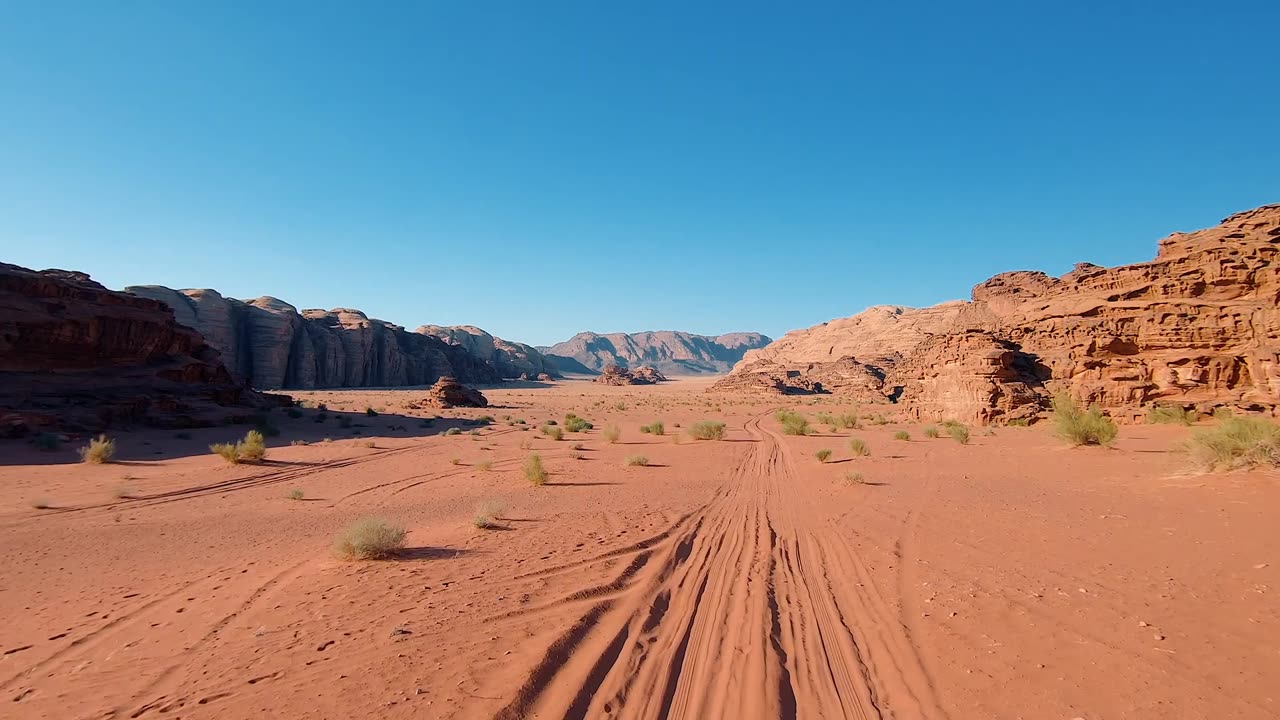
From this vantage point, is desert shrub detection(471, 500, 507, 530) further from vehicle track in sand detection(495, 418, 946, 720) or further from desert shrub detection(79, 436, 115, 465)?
desert shrub detection(79, 436, 115, 465)

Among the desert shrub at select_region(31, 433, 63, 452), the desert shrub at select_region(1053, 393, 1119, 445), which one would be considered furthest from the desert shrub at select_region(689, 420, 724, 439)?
the desert shrub at select_region(31, 433, 63, 452)

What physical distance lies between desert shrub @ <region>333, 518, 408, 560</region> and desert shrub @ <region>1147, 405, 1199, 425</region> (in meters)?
22.6

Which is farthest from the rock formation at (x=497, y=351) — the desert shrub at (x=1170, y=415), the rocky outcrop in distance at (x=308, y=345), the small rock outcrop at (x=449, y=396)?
the desert shrub at (x=1170, y=415)

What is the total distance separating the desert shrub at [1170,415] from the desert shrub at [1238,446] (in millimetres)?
9636

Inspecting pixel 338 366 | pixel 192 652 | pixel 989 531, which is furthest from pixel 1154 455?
pixel 338 366

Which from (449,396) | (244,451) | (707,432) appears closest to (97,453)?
(244,451)

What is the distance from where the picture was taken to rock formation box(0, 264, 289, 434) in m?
19.3

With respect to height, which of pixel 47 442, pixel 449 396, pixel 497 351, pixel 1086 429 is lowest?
pixel 47 442

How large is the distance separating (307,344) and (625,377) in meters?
53.5

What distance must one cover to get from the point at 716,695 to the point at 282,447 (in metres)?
19.8

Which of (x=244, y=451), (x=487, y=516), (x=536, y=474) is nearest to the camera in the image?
(x=487, y=516)

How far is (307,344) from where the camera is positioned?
199 feet

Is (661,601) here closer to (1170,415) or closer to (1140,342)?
(1170,415)

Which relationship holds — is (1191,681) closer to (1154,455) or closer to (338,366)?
(1154,455)
